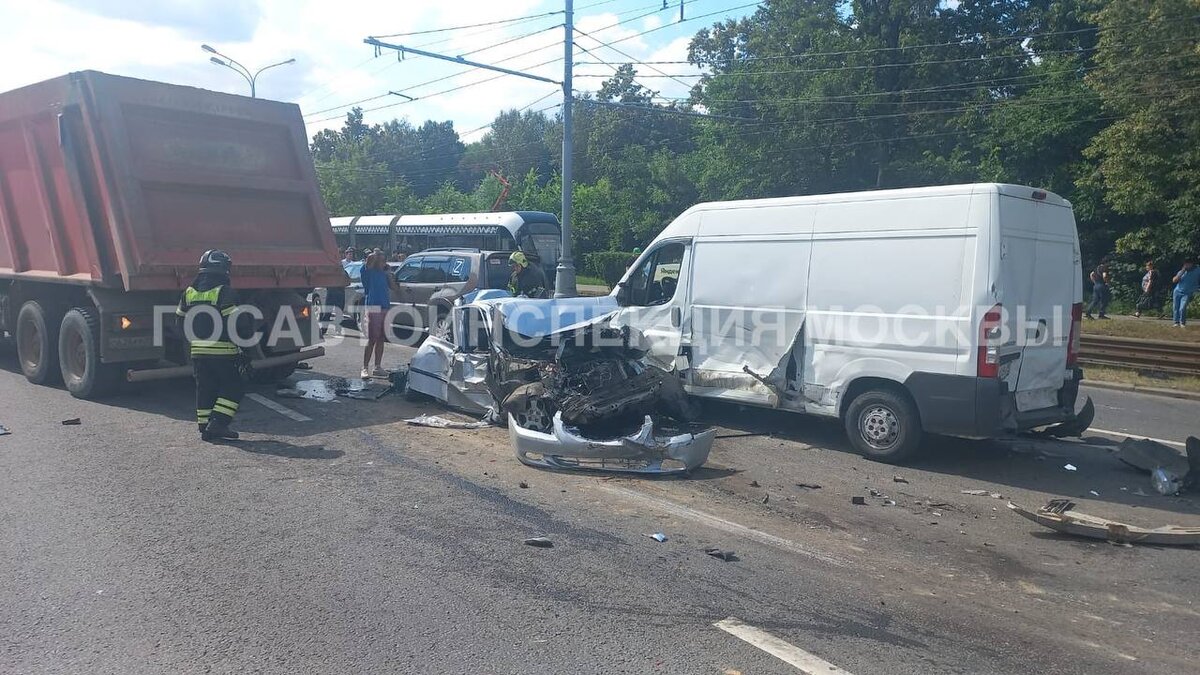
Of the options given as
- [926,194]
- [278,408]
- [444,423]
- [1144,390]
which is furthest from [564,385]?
[1144,390]

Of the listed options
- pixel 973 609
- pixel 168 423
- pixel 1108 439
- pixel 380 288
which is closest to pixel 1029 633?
pixel 973 609

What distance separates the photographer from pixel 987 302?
688 centimetres

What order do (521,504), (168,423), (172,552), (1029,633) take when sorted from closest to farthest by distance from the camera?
(1029,633), (172,552), (521,504), (168,423)

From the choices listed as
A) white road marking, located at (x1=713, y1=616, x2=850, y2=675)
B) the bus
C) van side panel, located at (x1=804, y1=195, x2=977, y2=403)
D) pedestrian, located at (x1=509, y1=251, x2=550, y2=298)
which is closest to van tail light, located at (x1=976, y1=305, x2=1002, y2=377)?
van side panel, located at (x1=804, y1=195, x2=977, y2=403)

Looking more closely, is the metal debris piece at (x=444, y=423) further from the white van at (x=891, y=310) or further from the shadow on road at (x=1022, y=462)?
the shadow on road at (x=1022, y=462)

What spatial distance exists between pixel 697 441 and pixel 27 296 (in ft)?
28.5

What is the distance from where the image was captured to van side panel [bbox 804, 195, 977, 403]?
7.08 metres

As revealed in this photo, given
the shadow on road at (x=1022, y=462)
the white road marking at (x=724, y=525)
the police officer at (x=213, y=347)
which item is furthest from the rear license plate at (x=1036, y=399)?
the police officer at (x=213, y=347)

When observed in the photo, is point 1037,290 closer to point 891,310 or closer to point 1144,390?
point 891,310

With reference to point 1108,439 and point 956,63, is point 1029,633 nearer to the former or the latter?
point 1108,439

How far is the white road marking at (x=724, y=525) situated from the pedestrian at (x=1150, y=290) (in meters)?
23.0

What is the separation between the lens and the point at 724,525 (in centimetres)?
571

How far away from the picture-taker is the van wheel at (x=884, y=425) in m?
7.37

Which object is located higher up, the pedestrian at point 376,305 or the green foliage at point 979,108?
the green foliage at point 979,108
